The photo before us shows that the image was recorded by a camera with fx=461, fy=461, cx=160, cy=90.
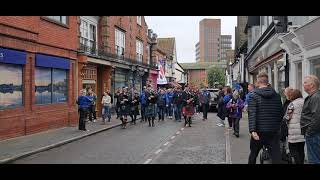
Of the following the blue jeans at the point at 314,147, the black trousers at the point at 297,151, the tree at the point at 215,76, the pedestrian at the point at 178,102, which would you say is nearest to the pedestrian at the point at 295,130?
the black trousers at the point at 297,151

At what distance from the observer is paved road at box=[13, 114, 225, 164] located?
10156 millimetres

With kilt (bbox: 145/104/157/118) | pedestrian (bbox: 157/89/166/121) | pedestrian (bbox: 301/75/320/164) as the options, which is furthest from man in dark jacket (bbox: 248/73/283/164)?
pedestrian (bbox: 157/89/166/121)

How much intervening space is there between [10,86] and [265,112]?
31.6 feet

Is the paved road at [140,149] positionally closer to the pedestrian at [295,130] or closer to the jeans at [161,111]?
the pedestrian at [295,130]

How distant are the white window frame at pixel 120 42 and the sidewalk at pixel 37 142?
11.2 meters

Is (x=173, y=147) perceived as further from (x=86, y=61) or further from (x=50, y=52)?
(x=86, y=61)

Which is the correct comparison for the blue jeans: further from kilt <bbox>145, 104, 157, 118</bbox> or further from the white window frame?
the white window frame

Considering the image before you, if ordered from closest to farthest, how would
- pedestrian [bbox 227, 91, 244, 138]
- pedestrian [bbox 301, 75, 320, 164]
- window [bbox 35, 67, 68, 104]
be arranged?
pedestrian [bbox 301, 75, 320, 164] → pedestrian [bbox 227, 91, 244, 138] → window [bbox 35, 67, 68, 104]

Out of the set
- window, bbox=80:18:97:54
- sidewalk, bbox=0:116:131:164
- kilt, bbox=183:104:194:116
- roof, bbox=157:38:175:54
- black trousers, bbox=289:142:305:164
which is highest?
roof, bbox=157:38:175:54

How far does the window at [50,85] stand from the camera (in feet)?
53.3

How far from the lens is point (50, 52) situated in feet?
55.8

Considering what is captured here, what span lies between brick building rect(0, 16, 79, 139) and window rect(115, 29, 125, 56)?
8.16 m
